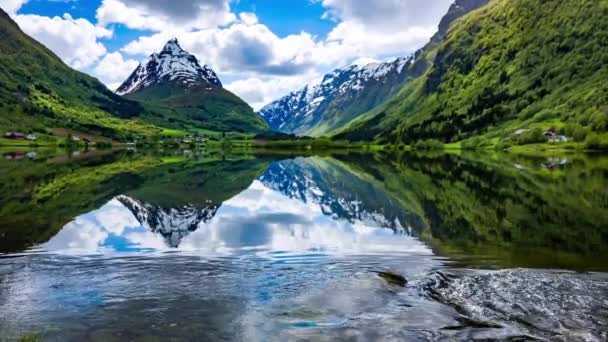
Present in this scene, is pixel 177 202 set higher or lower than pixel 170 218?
higher

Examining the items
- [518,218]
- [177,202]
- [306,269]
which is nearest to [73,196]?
[177,202]

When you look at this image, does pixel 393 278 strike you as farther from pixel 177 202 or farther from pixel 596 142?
pixel 596 142

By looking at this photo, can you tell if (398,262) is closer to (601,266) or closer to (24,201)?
(601,266)

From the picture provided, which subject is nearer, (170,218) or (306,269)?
(306,269)

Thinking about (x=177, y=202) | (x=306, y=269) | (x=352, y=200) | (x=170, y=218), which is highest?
(x=352, y=200)

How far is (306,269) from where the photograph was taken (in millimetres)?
28125

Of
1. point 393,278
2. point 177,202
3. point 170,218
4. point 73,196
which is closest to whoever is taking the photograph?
point 393,278

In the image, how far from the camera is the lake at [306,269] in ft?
61.4

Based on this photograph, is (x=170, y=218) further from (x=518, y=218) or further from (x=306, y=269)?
(x=518, y=218)

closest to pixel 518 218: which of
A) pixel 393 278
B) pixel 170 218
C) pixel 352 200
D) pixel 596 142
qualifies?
pixel 352 200

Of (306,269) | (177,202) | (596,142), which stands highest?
(596,142)

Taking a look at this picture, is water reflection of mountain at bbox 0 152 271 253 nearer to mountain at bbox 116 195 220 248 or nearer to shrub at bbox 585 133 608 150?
mountain at bbox 116 195 220 248

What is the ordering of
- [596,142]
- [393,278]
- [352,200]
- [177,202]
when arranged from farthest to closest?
[596,142], [352,200], [177,202], [393,278]

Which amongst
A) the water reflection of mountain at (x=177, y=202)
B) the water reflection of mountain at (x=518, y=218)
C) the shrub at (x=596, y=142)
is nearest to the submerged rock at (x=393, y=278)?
the water reflection of mountain at (x=518, y=218)
